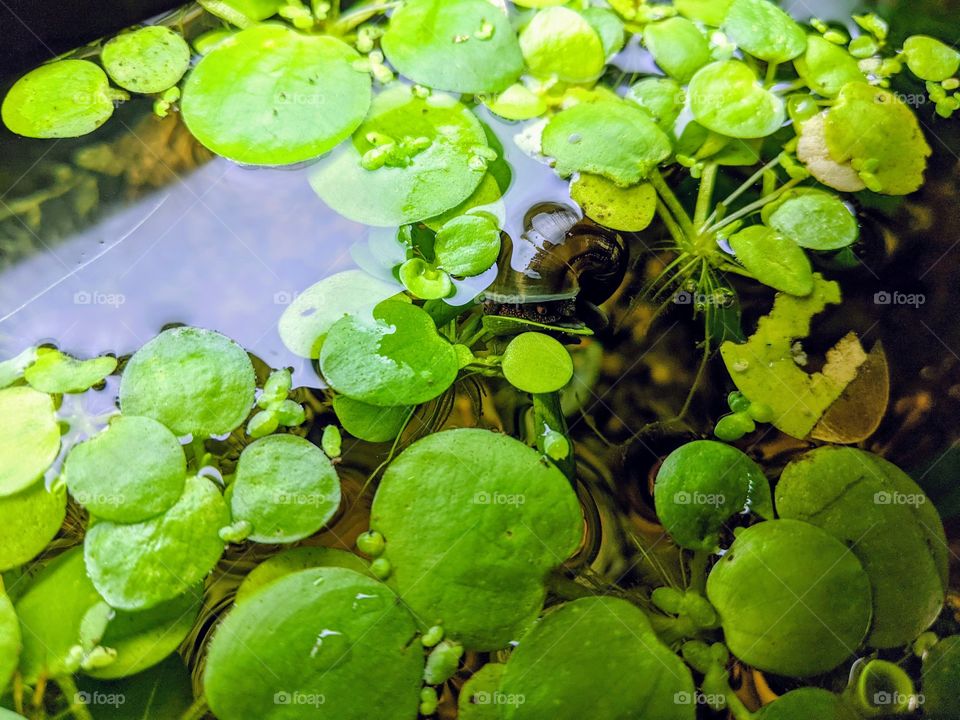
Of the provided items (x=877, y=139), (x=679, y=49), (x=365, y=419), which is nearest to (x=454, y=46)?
(x=679, y=49)

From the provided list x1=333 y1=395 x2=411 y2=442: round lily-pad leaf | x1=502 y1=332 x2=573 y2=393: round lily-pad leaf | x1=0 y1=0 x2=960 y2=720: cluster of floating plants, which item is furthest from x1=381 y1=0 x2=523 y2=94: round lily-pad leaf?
x1=333 y1=395 x2=411 y2=442: round lily-pad leaf

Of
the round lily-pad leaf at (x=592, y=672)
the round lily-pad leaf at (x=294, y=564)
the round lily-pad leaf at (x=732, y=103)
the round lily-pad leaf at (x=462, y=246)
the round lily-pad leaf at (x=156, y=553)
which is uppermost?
the round lily-pad leaf at (x=732, y=103)

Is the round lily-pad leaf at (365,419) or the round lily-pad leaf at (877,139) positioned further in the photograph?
the round lily-pad leaf at (877,139)

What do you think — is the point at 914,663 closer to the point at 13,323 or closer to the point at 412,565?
the point at 412,565

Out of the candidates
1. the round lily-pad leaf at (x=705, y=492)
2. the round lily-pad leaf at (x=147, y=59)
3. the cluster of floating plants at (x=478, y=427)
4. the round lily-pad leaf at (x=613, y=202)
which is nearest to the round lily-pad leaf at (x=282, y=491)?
the cluster of floating plants at (x=478, y=427)

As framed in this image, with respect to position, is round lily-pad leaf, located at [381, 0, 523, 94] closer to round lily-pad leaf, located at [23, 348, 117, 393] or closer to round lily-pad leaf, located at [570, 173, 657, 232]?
round lily-pad leaf, located at [570, 173, 657, 232]

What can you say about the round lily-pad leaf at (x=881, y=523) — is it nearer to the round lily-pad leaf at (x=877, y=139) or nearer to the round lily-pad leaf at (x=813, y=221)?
the round lily-pad leaf at (x=813, y=221)
